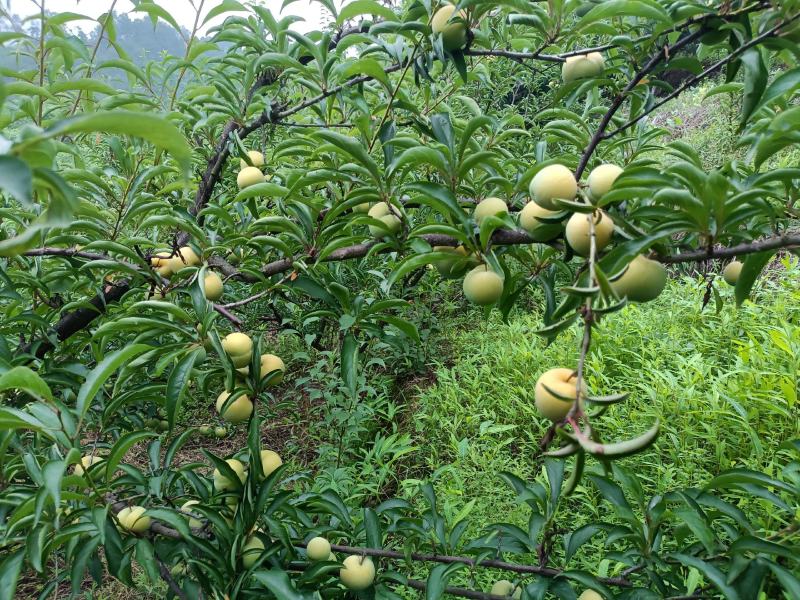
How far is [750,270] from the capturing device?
756 mm

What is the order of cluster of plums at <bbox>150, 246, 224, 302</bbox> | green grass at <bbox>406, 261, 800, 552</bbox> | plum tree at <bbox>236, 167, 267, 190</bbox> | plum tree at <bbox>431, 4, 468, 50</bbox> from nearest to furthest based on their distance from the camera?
plum tree at <bbox>431, 4, 468, 50</bbox> → cluster of plums at <bbox>150, 246, 224, 302</bbox> → plum tree at <bbox>236, 167, 267, 190</bbox> → green grass at <bbox>406, 261, 800, 552</bbox>

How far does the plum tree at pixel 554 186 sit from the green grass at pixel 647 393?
3.32ft

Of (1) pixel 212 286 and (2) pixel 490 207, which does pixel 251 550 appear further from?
(2) pixel 490 207

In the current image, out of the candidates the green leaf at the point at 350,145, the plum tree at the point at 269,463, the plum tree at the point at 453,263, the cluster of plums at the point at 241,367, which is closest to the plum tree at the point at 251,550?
the plum tree at the point at 269,463

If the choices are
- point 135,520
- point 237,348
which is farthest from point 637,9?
point 135,520

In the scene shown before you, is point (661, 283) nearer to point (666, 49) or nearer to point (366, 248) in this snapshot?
point (666, 49)

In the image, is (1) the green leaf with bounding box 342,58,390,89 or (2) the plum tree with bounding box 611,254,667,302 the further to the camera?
(1) the green leaf with bounding box 342,58,390,89

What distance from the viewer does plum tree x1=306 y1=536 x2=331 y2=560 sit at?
107 centimetres

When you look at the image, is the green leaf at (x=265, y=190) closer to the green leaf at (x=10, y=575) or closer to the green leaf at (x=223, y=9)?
the green leaf at (x=223, y=9)

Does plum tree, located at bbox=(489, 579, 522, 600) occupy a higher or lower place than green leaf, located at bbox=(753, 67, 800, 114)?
lower

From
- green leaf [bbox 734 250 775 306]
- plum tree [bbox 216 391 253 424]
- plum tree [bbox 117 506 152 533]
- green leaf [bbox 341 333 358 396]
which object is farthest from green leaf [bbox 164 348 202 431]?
green leaf [bbox 734 250 775 306]

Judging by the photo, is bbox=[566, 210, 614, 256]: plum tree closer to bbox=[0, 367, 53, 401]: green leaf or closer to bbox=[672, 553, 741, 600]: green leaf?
bbox=[672, 553, 741, 600]: green leaf

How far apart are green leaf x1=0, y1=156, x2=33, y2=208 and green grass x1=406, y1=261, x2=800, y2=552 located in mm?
1457

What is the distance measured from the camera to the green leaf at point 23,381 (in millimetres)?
689
